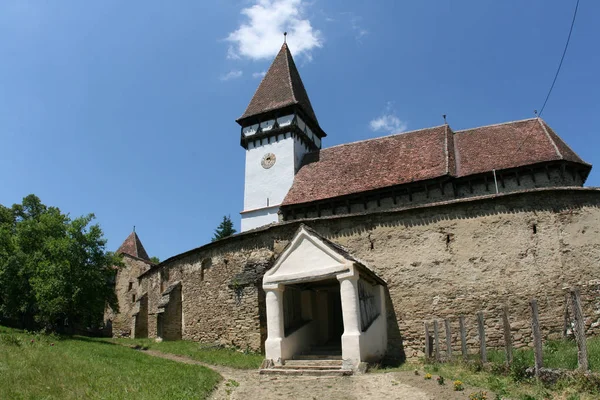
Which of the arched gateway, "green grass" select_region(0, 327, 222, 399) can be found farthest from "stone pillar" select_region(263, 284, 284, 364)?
"green grass" select_region(0, 327, 222, 399)

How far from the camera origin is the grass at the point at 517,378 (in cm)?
715

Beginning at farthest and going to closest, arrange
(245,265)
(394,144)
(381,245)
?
1. (394,144)
2. (245,265)
3. (381,245)

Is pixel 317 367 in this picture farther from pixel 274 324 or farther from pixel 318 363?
pixel 274 324

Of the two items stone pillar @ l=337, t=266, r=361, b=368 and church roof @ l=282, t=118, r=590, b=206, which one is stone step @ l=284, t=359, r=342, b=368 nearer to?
stone pillar @ l=337, t=266, r=361, b=368

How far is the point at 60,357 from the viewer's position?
35.1ft

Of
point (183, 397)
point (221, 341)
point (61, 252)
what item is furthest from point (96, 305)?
point (183, 397)

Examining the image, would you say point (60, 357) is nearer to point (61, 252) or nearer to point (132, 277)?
point (61, 252)

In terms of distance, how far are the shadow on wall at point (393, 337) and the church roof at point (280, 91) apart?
59.9ft

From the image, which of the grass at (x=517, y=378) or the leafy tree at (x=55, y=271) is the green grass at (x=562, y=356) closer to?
the grass at (x=517, y=378)

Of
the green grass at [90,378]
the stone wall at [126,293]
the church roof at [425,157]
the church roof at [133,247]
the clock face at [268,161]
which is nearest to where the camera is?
the green grass at [90,378]

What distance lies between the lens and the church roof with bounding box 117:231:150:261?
3684 centimetres

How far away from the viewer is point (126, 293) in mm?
32750

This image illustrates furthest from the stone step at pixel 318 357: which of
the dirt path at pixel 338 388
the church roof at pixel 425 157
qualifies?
the church roof at pixel 425 157

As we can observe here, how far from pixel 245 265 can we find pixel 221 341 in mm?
2979
